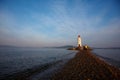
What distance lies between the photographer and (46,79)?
10.4 m

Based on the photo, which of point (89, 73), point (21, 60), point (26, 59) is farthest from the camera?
point (26, 59)

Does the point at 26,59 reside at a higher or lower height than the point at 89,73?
lower

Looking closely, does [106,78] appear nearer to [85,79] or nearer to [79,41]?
[85,79]

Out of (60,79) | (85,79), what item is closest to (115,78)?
(85,79)

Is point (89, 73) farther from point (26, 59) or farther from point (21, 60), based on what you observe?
point (26, 59)

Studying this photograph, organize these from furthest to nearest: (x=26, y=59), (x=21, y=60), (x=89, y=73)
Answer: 1. (x=26, y=59)
2. (x=21, y=60)
3. (x=89, y=73)

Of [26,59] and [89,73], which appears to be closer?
[89,73]

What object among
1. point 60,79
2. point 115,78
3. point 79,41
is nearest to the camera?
point 115,78

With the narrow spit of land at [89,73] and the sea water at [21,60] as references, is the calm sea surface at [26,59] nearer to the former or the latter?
the sea water at [21,60]

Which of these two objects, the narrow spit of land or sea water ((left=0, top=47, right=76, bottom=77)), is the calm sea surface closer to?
sea water ((left=0, top=47, right=76, bottom=77))

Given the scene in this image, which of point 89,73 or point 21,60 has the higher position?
point 89,73

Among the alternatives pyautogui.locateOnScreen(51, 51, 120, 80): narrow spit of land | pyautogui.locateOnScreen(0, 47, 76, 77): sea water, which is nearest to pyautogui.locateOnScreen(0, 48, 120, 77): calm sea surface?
pyautogui.locateOnScreen(0, 47, 76, 77): sea water

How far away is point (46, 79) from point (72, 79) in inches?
107

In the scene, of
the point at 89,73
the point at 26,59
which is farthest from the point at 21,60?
the point at 89,73
